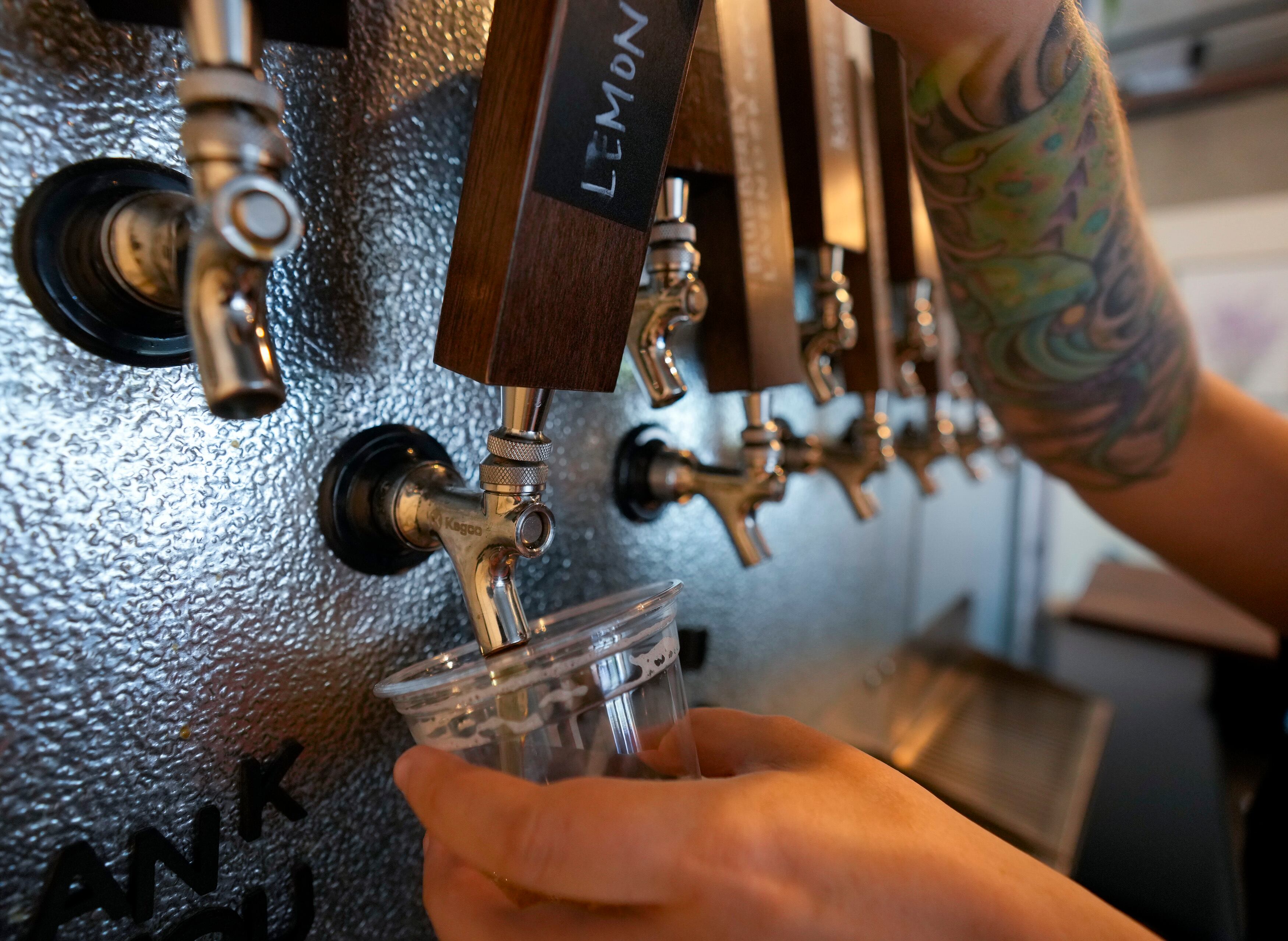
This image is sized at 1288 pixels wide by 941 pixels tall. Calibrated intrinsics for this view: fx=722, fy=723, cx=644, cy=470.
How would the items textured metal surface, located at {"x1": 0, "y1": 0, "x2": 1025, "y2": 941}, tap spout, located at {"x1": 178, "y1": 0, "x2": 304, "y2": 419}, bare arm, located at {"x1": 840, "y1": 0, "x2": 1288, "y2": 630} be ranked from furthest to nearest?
1. bare arm, located at {"x1": 840, "y1": 0, "x2": 1288, "y2": 630}
2. textured metal surface, located at {"x1": 0, "y1": 0, "x2": 1025, "y2": 941}
3. tap spout, located at {"x1": 178, "y1": 0, "x2": 304, "y2": 419}

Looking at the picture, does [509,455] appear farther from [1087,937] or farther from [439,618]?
[1087,937]

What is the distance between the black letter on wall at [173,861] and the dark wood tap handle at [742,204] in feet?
1.61

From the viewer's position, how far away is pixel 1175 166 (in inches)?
127

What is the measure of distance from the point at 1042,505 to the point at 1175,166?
201 centimetres

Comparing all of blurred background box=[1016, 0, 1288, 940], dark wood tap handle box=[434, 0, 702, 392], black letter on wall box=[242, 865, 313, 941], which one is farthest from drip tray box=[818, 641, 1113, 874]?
dark wood tap handle box=[434, 0, 702, 392]

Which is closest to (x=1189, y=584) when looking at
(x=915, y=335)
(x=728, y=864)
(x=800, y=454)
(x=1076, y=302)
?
(x=915, y=335)

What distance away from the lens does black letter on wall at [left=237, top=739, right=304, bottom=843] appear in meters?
0.43

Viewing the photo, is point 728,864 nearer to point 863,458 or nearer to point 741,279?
point 741,279

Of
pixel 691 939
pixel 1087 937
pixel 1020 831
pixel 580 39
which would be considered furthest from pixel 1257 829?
pixel 580 39

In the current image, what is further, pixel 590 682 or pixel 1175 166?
pixel 1175 166

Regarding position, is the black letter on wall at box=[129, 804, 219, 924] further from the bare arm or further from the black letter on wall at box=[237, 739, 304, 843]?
the bare arm

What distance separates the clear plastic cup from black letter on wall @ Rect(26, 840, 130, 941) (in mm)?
174

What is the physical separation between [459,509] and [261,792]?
0.21 meters

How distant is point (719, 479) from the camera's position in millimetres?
632
